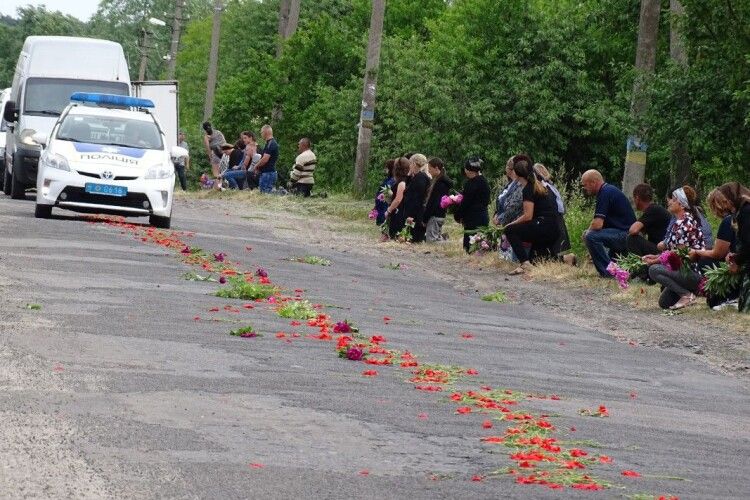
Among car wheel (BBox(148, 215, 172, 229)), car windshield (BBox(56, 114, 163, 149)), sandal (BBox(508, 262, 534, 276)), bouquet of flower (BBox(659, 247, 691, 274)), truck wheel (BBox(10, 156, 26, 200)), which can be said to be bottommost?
truck wheel (BBox(10, 156, 26, 200))

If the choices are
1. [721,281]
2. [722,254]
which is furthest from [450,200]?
[721,281]

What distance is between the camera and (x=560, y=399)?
1134 centimetres

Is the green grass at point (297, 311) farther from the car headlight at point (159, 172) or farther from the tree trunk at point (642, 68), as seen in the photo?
the tree trunk at point (642, 68)

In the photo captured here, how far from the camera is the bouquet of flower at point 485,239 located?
25797 mm

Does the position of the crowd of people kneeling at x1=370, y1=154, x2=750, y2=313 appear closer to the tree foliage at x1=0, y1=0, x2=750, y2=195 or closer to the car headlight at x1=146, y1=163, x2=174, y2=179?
the tree foliage at x1=0, y1=0, x2=750, y2=195

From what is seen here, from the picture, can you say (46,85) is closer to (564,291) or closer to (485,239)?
(485,239)

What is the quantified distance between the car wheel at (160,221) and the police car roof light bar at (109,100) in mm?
3077

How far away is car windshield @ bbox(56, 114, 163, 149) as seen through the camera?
2616 centimetres

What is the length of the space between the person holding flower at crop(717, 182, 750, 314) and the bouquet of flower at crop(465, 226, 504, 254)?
7.49m

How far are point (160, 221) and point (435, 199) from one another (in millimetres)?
4765

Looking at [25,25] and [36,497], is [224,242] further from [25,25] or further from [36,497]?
[25,25]

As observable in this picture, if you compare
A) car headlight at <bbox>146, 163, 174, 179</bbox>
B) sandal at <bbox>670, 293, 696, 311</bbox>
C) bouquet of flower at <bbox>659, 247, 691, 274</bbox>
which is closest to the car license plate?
car headlight at <bbox>146, 163, 174, 179</bbox>

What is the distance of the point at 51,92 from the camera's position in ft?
108

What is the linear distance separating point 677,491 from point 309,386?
3244mm
